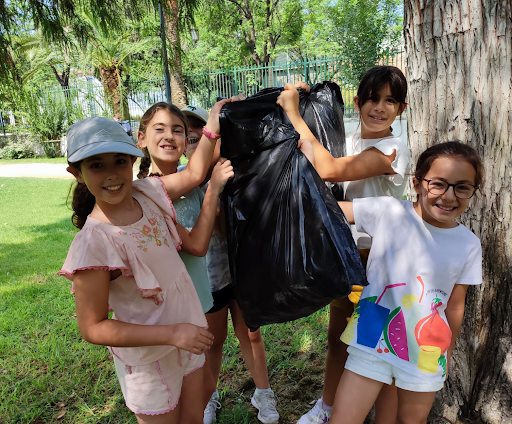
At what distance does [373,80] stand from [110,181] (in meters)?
1.15

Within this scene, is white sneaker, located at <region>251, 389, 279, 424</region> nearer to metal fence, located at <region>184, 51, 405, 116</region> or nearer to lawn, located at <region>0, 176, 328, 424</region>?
lawn, located at <region>0, 176, 328, 424</region>

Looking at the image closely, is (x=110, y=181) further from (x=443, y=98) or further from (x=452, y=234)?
(x=443, y=98)

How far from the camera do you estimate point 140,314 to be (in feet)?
4.51

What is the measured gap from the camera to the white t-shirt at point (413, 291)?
1.39 metres

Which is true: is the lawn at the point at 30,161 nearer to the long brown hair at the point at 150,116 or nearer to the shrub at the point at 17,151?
the shrub at the point at 17,151

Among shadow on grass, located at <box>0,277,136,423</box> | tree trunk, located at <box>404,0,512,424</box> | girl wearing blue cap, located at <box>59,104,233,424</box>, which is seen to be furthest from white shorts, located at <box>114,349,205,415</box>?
tree trunk, located at <box>404,0,512,424</box>

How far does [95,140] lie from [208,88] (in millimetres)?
11943

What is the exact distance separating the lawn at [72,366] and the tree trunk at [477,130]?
2.92 feet

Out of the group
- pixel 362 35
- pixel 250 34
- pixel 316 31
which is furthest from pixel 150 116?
pixel 316 31

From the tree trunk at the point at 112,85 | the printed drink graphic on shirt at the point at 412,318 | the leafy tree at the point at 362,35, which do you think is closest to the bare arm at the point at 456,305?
the printed drink graphic on shirt at the point at 412,318

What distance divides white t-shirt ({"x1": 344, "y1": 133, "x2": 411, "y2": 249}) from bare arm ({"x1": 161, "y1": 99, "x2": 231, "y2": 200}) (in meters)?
0.64

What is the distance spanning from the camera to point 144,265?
4.34 ft

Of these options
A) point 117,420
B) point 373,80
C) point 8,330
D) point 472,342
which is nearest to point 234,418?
point 117,420

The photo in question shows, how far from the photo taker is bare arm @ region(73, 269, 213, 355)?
122 centimetres
